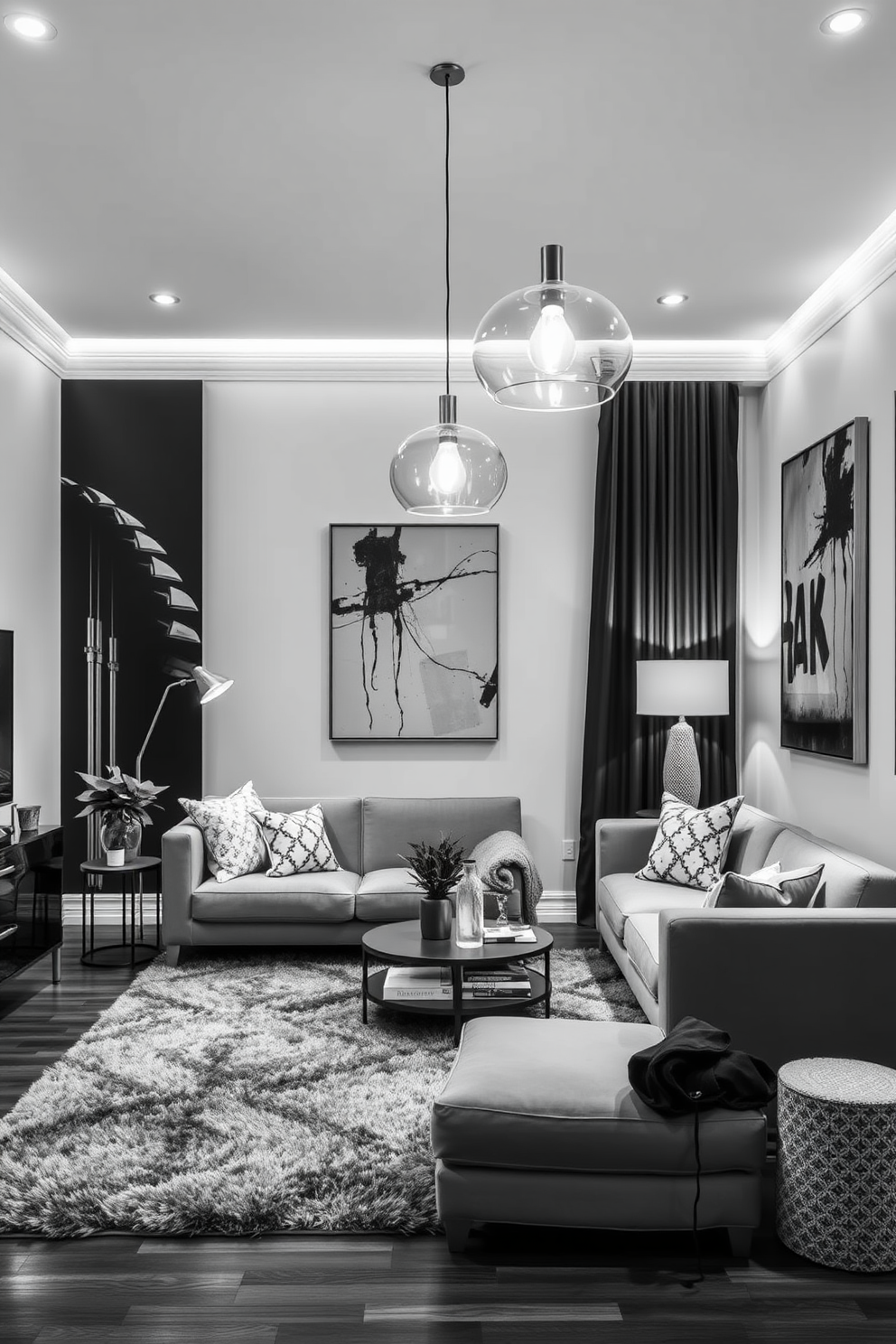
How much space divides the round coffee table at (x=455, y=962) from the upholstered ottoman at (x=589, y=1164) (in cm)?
119

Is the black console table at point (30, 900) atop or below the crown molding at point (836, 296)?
below

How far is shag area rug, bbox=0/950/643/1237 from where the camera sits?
8.17 ft

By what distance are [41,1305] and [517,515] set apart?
13.9 ft

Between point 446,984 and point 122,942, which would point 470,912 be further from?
point 122,942

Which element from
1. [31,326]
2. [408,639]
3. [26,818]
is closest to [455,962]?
[26,818]

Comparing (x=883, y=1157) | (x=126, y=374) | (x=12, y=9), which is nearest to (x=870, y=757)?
(x=883, y=1157)

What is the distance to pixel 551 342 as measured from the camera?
214 centimetres

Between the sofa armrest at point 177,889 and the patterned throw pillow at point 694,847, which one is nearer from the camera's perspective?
the patterned throw pillow at point 694,847

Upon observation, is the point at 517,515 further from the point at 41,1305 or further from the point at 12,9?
the point at 41,1305

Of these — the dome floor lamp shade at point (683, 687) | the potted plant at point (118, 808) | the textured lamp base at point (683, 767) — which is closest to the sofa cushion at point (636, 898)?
the textured lamp base at point (683, 767)

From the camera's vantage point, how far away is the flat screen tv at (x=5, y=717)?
14.4ft

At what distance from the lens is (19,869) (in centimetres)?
403

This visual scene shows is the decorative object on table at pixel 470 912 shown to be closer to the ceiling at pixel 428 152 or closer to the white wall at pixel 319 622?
the white wall at pixel 319 622

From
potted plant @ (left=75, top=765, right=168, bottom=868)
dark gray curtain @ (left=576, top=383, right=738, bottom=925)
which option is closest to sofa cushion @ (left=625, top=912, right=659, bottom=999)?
dark gray curtain @ (left=576, top=383, right=738, bottom=925)
